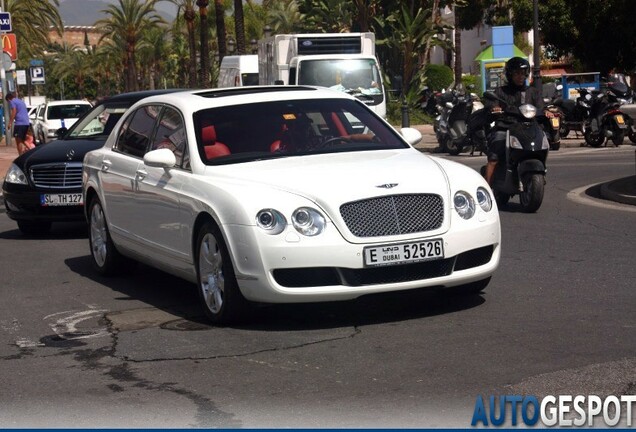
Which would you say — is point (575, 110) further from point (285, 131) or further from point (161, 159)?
→ point (161, 159)

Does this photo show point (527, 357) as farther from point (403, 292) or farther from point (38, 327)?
point (38, 327)

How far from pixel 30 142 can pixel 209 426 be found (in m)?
26.1

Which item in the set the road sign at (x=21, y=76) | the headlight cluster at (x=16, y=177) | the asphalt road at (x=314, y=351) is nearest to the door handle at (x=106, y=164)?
the asphalt road at (x=314, y=351)

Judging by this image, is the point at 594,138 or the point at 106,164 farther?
the point at 594,138

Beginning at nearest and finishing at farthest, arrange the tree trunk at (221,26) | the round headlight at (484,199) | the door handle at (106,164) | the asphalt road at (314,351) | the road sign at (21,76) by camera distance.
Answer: the asphalt road at (314,351)
the round headlight at (484,199)
the door handle at (106,164)
the road sign at (21,76)
the tree trunk at (221,26)

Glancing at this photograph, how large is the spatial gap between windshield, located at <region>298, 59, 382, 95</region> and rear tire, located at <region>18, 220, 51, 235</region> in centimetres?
1390

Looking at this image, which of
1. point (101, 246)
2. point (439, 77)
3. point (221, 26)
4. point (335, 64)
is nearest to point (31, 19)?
point (221, 26)

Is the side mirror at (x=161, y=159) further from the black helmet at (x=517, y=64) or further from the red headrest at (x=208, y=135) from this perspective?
the black helmet at (x=517, y=64)

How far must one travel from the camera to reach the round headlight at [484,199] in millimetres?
8453

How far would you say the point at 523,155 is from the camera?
14.6 metres

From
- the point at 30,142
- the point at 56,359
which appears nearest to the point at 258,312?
the point at 56,359

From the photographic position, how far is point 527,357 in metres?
6.79

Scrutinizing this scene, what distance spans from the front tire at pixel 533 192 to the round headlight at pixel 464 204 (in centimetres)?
627

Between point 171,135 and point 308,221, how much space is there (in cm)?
217
